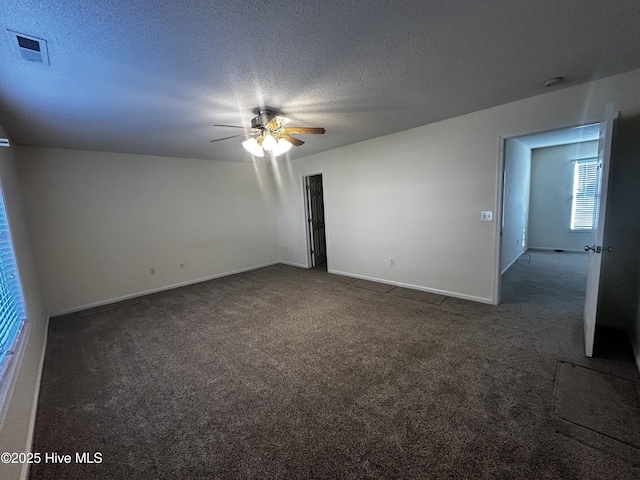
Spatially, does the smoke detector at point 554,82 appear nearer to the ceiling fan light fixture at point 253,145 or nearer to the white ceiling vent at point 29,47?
the ceiling fan light fixture at point 253,145

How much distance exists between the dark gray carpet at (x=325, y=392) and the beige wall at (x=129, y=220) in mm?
777

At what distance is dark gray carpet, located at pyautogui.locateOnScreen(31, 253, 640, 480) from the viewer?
1382 millimetres

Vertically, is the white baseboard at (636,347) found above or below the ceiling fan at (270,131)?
below

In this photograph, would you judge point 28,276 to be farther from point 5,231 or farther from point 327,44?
point 327,44

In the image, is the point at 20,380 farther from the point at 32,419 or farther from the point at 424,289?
the point at 424,289

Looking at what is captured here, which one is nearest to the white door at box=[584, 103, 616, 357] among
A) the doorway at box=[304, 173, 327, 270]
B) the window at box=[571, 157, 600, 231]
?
the doorway at box=[304, 173, 327, 270]

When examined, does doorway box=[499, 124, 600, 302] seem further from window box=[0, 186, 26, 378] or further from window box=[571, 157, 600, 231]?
window box=[0, 186, 26, 378]

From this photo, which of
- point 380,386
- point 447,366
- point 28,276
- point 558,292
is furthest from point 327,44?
point 558,292

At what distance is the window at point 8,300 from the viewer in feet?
5.14

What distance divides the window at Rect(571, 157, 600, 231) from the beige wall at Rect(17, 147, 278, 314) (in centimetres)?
699

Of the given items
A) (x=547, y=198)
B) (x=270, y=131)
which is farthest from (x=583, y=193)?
(x=270, y=131)

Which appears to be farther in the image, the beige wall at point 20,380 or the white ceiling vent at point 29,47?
the white ceiling vent at point 29,47

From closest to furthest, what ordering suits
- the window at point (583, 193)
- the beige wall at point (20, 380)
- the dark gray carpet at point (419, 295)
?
the beige wall at point (20, 380)
the dark gray carpet at point (419, 295)
the window at point (583, 193)

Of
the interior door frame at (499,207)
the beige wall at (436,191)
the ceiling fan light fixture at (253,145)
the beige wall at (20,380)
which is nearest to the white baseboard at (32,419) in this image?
the beige wall at (20,380)
